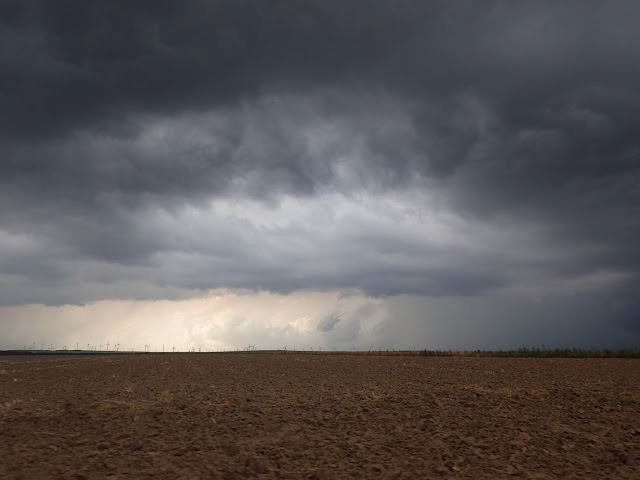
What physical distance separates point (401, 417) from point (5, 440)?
14.1m

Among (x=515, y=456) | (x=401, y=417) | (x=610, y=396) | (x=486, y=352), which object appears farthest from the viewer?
(x=486, y=352)

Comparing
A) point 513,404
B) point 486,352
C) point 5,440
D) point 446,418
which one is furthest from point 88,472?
point 486,352

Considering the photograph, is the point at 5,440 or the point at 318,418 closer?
the point at 5,440

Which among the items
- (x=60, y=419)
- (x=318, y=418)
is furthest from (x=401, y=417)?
(x=60, y=419)

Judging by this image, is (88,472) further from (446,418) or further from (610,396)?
(610,396)

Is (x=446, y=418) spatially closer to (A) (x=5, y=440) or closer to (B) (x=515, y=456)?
(B) (x=515, y=456)

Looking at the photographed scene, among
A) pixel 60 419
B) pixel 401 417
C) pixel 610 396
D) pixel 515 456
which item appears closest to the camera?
pixel 515 456

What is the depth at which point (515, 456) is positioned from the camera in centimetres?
1474

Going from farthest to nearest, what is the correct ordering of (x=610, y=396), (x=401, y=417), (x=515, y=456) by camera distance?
(x=610, y=396) < (x=401, y=417) < (x=515, y=456)

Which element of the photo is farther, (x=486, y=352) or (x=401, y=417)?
(x=486, y=352)

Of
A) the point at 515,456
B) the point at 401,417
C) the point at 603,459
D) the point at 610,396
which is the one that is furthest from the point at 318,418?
the point at 610,396

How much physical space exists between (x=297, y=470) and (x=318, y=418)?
18.0 ft

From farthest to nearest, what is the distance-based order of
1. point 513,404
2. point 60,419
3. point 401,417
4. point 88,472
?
point 513,404, point 401,417, point 60,419, point 88,472

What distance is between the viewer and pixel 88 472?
12.6m
